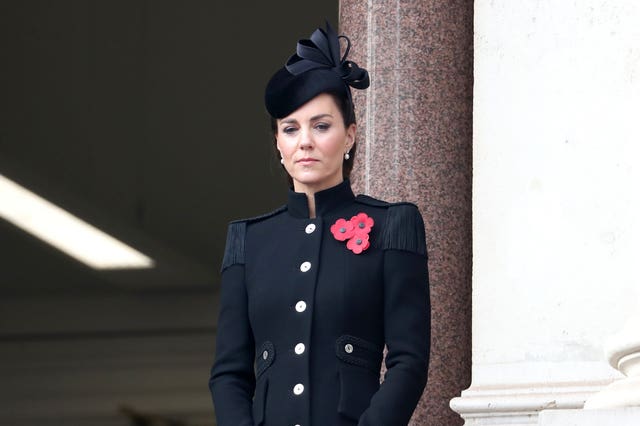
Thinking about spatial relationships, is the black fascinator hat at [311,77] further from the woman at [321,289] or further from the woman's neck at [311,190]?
the woman's neck at [311,190]

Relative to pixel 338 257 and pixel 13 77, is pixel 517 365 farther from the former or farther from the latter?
pixel 13 77

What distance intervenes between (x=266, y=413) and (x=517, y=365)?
1.58m

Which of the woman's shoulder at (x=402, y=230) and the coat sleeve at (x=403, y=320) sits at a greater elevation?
the woman's shoulder at (x=402, y=230)

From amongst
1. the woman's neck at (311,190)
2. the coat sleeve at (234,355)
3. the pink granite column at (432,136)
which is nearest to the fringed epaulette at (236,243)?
the coat sleeve at (234,355)

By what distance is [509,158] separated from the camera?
6.16m

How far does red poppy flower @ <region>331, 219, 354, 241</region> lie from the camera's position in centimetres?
474

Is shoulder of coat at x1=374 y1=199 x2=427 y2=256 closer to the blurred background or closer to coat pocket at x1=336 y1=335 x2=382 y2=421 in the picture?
coat pocket at x1=336 y1=335 x2=382 y2=421

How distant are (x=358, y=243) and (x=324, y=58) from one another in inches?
22.1

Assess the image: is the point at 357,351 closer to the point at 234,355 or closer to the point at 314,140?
the point at 234,355

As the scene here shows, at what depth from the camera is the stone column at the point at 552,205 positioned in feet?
19.0

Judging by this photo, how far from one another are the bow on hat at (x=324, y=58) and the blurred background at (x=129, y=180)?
29.8 feet

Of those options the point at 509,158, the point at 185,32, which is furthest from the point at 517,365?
the point at 185,32

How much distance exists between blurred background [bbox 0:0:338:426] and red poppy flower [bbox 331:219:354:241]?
9190mm

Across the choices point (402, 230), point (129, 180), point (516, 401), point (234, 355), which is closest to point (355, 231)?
point (402, 230)
